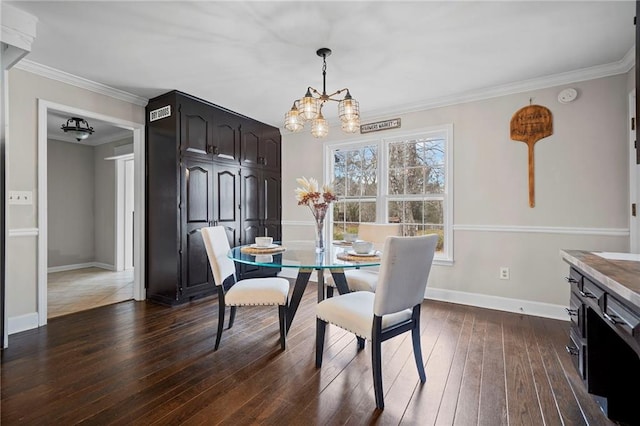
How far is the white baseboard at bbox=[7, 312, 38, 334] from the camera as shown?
8.58 feet

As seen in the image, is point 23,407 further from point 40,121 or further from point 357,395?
point 40,121

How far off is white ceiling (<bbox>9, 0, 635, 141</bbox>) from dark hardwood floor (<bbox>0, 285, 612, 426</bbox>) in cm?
239

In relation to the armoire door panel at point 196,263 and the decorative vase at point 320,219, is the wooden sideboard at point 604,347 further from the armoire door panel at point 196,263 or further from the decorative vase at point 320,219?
the armoire door panel at point 196,263

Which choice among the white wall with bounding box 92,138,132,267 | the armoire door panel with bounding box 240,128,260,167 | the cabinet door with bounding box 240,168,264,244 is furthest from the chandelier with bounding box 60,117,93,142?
the cabinet door with bounding box 240,168,264,244

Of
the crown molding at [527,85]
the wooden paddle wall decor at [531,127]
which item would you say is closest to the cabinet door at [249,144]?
the crown molding at [527,85]

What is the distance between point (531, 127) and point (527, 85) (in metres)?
0.43

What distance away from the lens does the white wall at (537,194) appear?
111 inches

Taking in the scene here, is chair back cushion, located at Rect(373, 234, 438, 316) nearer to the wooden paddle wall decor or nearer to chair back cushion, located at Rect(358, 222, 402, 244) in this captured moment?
chair back cushion, located at Rect(358, 222, 402, 244)

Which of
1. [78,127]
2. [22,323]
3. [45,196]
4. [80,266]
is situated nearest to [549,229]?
[45,196]

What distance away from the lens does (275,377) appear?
6.43 ft

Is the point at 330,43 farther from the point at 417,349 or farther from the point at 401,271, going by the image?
the point at 417,349

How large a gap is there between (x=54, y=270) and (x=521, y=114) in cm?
719

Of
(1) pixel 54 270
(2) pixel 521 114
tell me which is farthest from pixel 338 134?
(1) pixel 54 270

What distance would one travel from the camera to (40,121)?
280 centimetres
